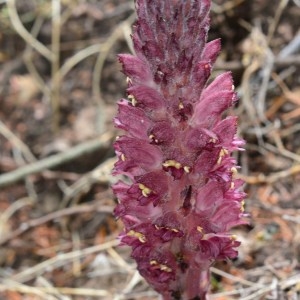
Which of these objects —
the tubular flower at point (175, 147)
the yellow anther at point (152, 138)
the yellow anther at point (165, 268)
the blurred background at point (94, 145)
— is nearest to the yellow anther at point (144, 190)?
the tubular flower at point (175, 147)

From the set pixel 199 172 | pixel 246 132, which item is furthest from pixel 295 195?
pixel 199 172

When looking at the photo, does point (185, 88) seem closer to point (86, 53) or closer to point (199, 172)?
point (199, 172)

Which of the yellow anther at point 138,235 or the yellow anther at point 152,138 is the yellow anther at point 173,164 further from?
the yellow anther at point 138,235

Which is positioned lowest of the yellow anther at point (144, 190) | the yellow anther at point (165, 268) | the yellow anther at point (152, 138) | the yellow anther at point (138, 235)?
the yellow anther at point (165, 268)

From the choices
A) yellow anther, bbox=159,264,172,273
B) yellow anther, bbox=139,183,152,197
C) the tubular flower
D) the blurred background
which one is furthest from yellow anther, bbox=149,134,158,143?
the blurred background

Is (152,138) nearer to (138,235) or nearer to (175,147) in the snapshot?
(175,147)

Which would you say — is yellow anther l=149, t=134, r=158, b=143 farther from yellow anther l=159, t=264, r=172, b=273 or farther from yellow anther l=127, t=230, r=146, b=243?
yellow anther l=159, t=264, r=172, b=273
